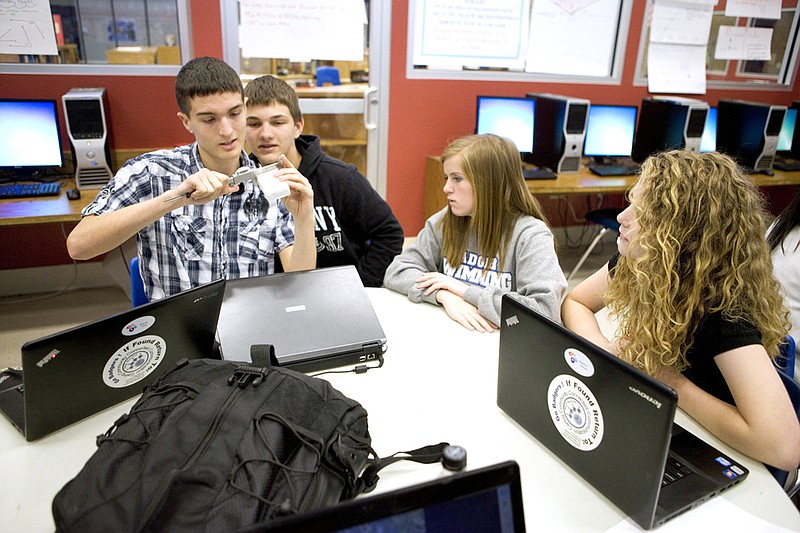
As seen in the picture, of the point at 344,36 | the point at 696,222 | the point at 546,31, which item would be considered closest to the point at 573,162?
the point at 546,31

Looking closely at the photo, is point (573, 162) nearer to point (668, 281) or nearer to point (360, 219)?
point (360, 219)

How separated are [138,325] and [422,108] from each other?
298 centimetres

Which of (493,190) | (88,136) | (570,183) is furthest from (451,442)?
(570,183)

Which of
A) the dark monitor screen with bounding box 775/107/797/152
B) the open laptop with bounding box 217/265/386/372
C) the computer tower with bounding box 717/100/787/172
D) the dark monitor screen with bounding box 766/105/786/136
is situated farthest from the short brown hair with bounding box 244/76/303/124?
the dark monitor screen with bounding box 775/107/797/152

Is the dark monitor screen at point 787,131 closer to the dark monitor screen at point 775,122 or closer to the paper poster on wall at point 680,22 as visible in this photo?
the dark monitor screen at point 775,122

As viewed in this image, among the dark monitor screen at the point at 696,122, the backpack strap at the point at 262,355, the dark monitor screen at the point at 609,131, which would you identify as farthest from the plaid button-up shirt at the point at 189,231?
the dark monitor screen at the point at 696,122

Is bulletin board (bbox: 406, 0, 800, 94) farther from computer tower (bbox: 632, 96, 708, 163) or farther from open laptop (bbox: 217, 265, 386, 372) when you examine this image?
open laptop (bbox: 217, 265, 386, 372)

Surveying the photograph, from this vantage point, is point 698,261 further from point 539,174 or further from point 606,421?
point 539,174

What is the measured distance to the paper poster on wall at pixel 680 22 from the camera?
13.1ft

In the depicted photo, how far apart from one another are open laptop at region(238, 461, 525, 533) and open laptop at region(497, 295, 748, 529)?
0.28 m

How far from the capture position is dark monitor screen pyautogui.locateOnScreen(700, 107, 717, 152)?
4.10 m

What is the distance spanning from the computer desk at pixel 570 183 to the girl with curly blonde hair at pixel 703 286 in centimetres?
209

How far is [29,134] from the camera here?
2781 mm

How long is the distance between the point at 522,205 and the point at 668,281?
2.30 ft
